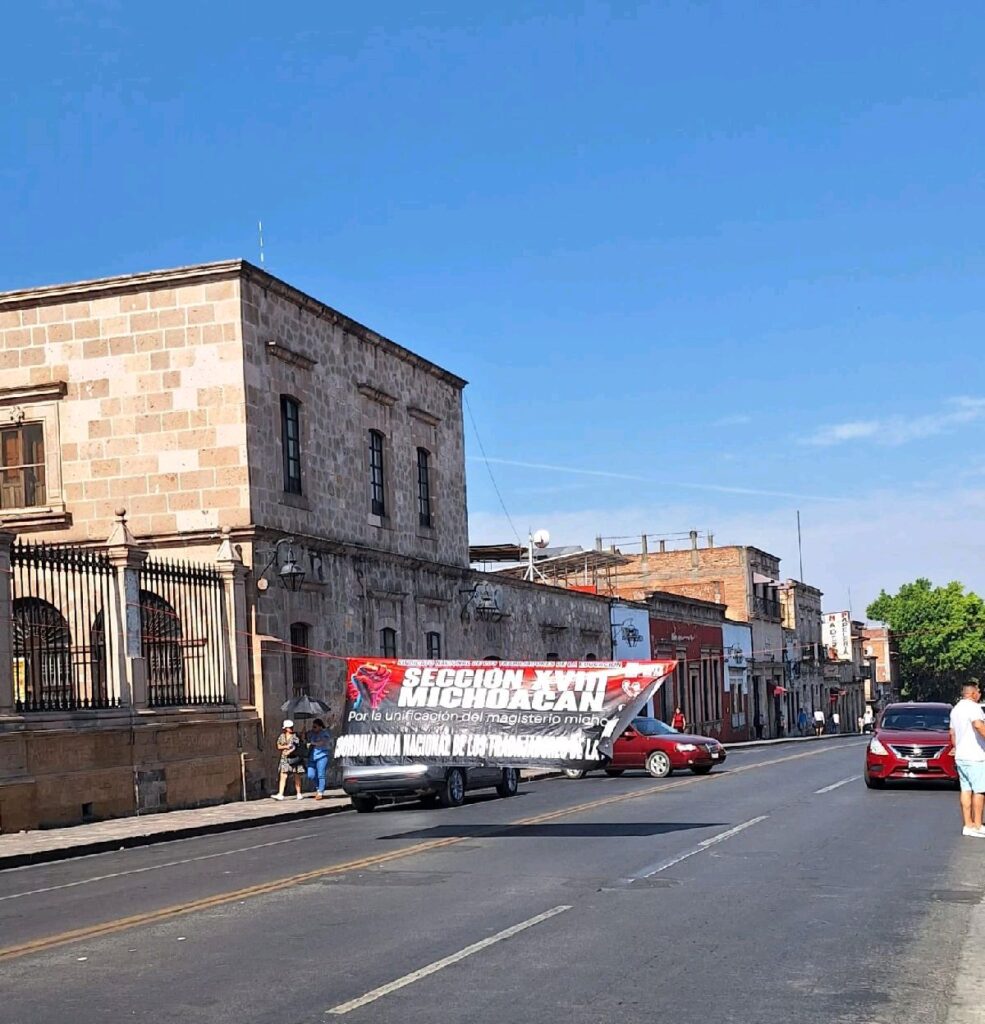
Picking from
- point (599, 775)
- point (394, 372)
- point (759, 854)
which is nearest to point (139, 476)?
point (394, 372)

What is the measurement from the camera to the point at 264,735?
27.8 metres

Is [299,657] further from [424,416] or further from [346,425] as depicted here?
[424,416]

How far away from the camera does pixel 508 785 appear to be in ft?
88.4

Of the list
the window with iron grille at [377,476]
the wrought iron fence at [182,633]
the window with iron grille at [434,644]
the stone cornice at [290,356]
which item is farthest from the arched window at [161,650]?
the window with iron grille at [434,644]

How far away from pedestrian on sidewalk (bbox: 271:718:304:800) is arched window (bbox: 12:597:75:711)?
5062 millimetres

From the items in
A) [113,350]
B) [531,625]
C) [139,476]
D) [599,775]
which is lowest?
[599,775]

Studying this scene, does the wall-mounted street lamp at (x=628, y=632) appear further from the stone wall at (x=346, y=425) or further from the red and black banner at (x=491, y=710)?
the red and black banner at (x=491, y=710)

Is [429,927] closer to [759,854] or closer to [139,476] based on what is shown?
[759,854]

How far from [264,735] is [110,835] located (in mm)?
8044

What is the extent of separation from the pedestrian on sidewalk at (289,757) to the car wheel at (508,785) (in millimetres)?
3642

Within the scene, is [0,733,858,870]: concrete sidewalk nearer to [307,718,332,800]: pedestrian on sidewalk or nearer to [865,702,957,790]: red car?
[307,718,332,800]: pedestrian on sidewalk

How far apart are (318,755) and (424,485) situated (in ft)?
36.7

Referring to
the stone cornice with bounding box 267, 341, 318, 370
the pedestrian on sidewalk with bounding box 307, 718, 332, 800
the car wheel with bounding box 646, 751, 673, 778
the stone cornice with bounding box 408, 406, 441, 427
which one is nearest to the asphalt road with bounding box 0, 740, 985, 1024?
the pedestrian on sidewalk with bounding box 307, 718, 332, 800

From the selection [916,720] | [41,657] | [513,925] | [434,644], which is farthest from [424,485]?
[513,925]
